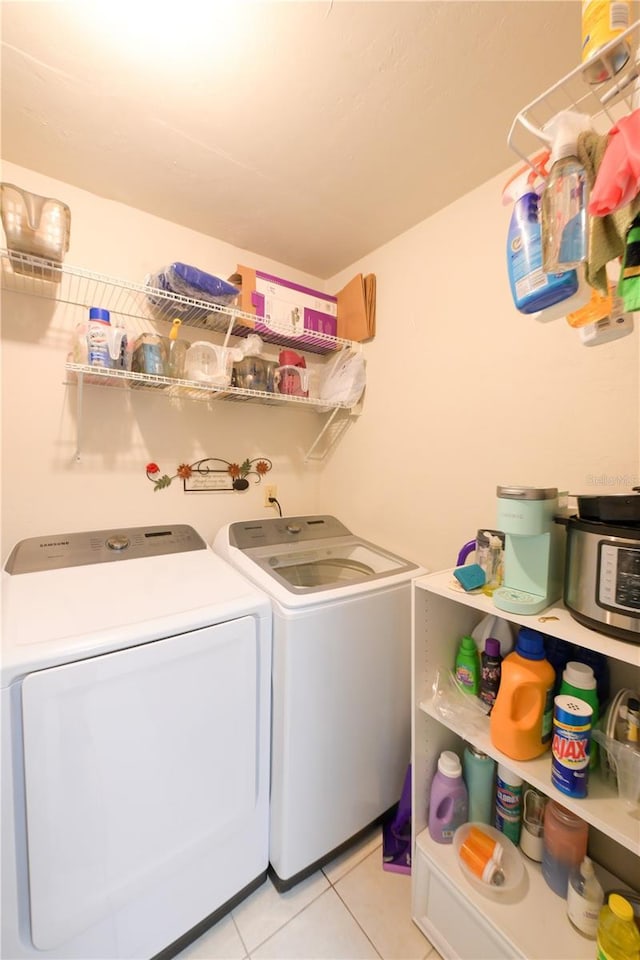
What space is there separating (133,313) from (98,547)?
3.30 ft

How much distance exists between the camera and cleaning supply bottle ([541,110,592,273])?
2.06 feet

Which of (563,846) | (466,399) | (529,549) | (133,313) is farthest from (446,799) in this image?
(133,313)

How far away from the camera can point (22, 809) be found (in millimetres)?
800

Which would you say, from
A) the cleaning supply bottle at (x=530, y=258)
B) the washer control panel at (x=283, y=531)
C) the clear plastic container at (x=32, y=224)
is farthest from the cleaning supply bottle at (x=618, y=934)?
the clear plastic container at (x=32, y=224)

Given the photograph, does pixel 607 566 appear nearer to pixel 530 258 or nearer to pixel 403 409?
pixel 530 258

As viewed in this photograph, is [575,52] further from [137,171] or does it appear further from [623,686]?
[623,686]

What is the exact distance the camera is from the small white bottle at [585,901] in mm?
907

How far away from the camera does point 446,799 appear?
1.14 meters

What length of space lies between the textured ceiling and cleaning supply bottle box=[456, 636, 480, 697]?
164cm

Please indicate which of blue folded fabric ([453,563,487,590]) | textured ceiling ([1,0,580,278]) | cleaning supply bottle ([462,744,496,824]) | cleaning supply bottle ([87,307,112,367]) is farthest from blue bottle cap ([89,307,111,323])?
cleaning supply bottle ([462,744,496,824])

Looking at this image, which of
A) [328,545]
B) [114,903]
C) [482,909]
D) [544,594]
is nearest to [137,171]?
[328,545]

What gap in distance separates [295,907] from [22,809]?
3.12 feet

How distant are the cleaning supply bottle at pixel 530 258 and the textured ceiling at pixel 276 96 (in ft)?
1.76

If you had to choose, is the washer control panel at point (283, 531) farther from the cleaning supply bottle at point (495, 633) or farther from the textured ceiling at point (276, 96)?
the textured ceiling at point (276, 96)
